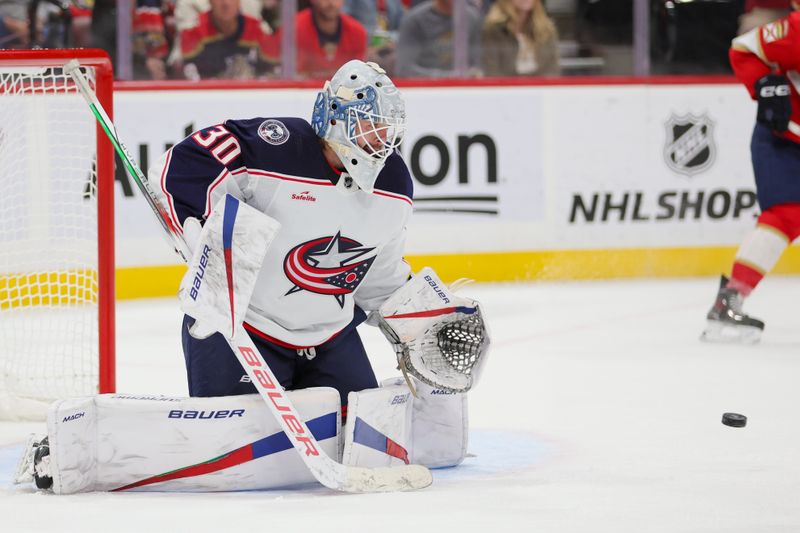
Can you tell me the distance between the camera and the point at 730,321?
4.62m

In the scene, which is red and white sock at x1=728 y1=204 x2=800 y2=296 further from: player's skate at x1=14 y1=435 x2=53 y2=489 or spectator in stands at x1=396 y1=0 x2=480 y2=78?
player's skate at x1=14 y1=435 x2=53 y2=489

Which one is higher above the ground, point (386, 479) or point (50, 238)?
point (50, 238)

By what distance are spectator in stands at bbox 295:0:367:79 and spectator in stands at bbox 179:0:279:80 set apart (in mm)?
129

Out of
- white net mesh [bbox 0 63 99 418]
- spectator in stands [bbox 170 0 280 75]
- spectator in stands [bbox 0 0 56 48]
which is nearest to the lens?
white net mesh [bbox 0 63 99 418]

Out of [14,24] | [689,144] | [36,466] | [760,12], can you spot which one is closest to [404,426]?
→ [36,466]

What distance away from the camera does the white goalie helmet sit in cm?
256

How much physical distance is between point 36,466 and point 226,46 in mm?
3500

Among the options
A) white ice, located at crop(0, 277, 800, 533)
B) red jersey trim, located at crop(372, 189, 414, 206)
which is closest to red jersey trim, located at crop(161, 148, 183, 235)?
red jersey trim, located at crop(372, 189, 414, 206)

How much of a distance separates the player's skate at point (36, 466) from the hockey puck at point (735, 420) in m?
1.64

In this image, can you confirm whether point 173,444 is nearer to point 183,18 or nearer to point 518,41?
point 183,18

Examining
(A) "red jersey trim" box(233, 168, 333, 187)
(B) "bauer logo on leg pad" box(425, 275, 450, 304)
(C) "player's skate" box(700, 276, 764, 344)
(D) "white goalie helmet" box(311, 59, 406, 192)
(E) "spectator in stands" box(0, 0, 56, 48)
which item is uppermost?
(E) "spectator in stands" box(0, 0, 56, 48)

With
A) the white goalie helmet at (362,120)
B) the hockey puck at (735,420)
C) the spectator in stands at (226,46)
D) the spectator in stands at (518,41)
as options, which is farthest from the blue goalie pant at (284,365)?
the spectator in stands at (518,41)

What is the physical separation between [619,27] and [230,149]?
4072mm

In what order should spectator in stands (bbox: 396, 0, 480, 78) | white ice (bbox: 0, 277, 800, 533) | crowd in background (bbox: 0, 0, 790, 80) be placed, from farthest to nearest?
spectator in stands (bbox: 396, 0, 480, 78) → crowd in background (bbox: 0, 0, 790, 80) → white ice (bbox: 0, 277, 800, 533)
